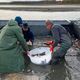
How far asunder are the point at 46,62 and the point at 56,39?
0.78 m

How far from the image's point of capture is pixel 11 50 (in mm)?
9672

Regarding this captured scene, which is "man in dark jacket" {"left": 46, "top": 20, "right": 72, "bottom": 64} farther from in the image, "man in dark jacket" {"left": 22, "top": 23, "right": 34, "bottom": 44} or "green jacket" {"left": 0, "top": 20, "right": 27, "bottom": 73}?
"man in dark jacket" {"left": 22, "top": 23, "right": 34, "bottom": 44}

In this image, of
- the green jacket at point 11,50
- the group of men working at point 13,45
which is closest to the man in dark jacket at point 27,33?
the group of men working at point 13,45

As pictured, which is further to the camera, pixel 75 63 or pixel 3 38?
pixel 75 63

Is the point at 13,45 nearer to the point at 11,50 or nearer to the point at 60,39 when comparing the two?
the point at 11,50

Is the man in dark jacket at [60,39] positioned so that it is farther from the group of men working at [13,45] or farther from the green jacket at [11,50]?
the green jacket at [11,50]

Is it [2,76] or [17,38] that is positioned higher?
[17,38]

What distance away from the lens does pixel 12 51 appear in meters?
9.65

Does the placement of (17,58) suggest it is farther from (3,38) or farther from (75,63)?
(75,63)

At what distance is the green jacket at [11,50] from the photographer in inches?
378

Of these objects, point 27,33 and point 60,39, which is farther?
point 27,33

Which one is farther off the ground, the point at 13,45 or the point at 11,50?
the point at 13,45

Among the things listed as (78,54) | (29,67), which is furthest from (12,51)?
(78,54)

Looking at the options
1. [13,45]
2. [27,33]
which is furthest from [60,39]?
[27,33]
